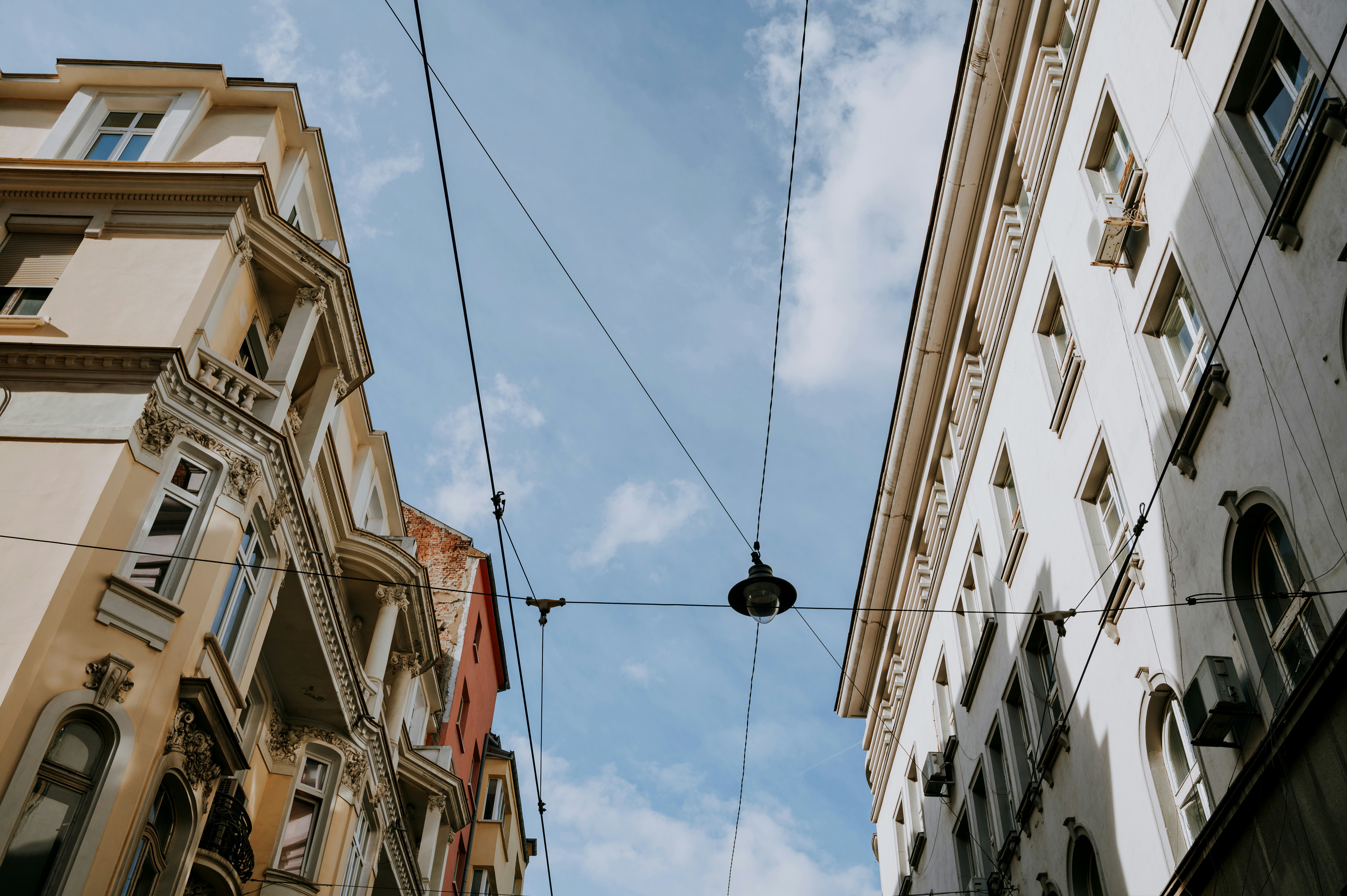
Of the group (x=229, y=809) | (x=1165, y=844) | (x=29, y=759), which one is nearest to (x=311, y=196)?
(x=229, y=809)

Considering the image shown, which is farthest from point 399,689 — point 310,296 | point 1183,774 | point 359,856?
point 1183,774

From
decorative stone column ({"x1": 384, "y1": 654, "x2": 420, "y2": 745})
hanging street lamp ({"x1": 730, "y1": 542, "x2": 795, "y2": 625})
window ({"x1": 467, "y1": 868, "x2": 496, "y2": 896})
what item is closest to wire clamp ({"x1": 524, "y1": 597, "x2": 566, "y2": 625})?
hanging street lamp ({"x1": 730, "y1": 542, "x2": 795, "y2": 625})

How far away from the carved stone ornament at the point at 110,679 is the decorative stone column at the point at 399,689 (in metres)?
11.4

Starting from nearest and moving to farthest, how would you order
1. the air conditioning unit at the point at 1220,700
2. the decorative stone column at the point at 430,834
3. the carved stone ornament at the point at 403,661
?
the air conditioning unit at the point at 1220,700, the decorative stone column at the point at 430,834, the carved stone ornament at the point at 403,661

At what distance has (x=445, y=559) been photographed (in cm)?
3400

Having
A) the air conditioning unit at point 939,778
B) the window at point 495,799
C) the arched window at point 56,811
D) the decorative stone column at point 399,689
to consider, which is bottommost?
the arched window at point 56,811

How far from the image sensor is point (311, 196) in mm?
21312

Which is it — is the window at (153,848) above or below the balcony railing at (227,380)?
below

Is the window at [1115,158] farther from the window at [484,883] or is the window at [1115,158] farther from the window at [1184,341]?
the window at [484,883]

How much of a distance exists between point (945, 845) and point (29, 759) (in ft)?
63.1

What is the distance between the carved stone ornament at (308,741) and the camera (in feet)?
63.7

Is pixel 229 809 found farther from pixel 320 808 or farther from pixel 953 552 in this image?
pixel 953 552

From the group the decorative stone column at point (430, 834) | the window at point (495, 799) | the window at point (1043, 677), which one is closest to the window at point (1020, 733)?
the window at point (1043, 677)

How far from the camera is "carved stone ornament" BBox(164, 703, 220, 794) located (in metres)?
13.8
